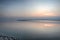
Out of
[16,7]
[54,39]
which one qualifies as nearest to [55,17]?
[54,39]

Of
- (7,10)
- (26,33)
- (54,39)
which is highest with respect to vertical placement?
(7,10)

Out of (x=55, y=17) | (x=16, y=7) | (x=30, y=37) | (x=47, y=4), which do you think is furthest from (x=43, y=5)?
(x=30, y=37)

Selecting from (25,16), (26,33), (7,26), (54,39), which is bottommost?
(54,39)

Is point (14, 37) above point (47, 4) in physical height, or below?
below

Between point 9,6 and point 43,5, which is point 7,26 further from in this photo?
point 43,5

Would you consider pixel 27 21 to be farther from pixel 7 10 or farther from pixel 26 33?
pixel 7 10

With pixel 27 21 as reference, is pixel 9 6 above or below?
above
